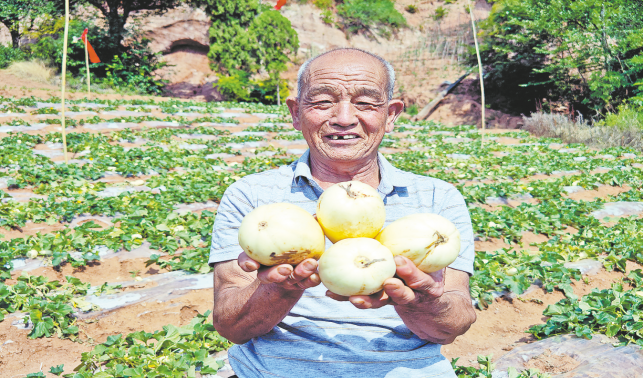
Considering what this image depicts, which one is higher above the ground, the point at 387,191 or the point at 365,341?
the point at 387,191

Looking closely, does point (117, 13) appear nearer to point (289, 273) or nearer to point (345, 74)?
point (345, 74)

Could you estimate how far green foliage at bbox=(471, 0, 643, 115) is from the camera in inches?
572

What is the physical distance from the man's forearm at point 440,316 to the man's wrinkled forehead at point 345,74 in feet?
3.08

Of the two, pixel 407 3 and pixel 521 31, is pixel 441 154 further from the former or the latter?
pixel 407 3

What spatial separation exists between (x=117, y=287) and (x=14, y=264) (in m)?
0.90

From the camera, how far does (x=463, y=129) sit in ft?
47.8

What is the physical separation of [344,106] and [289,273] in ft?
3.02

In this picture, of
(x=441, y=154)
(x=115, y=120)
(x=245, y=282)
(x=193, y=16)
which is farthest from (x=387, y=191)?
(x=193, y=16)

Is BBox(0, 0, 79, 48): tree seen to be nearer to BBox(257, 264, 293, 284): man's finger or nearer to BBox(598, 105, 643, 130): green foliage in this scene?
BBox(598, 105, 643, 130): green foliage

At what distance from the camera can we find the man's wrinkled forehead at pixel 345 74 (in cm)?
176

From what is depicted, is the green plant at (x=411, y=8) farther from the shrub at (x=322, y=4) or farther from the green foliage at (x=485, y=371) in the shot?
the green foliage at (x=485, y=371)

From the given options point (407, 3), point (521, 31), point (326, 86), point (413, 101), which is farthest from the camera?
point (407, 3)

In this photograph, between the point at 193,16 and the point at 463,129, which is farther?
the point at 193,16

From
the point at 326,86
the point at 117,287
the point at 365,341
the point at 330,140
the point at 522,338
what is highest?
the point at 326,86
